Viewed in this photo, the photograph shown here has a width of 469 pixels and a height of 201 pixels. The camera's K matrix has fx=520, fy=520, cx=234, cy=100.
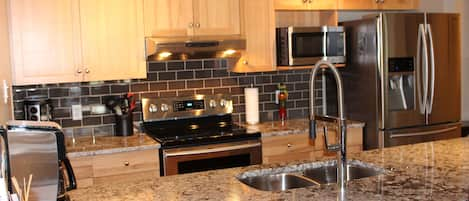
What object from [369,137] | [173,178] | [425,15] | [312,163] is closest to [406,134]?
[369,137]

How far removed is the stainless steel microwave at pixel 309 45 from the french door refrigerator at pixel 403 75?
18 centimetres

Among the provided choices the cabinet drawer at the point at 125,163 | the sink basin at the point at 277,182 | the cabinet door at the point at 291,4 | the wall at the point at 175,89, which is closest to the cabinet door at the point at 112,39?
the wall at the point at 175,89

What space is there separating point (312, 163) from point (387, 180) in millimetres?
462

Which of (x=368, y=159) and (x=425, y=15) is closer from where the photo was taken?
(x=368, y=159)

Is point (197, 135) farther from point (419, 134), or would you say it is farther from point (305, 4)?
point (419, 134)

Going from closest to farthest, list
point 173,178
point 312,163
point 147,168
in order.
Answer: point 173,178 < point 312,163 < point 147,168

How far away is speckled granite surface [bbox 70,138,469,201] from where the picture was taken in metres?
2.02

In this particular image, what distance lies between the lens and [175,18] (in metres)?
3.84

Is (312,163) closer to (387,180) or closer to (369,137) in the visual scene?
(387,180)

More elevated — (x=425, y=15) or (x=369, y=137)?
(x=425, y=15)

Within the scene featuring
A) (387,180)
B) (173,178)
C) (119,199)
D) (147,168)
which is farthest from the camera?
(147,168)

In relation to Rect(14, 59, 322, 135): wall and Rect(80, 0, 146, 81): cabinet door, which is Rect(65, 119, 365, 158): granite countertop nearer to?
Rect(14, 59, 322, 135): wall

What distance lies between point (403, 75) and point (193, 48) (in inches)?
68.2

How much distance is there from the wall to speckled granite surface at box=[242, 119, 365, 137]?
23 cm
